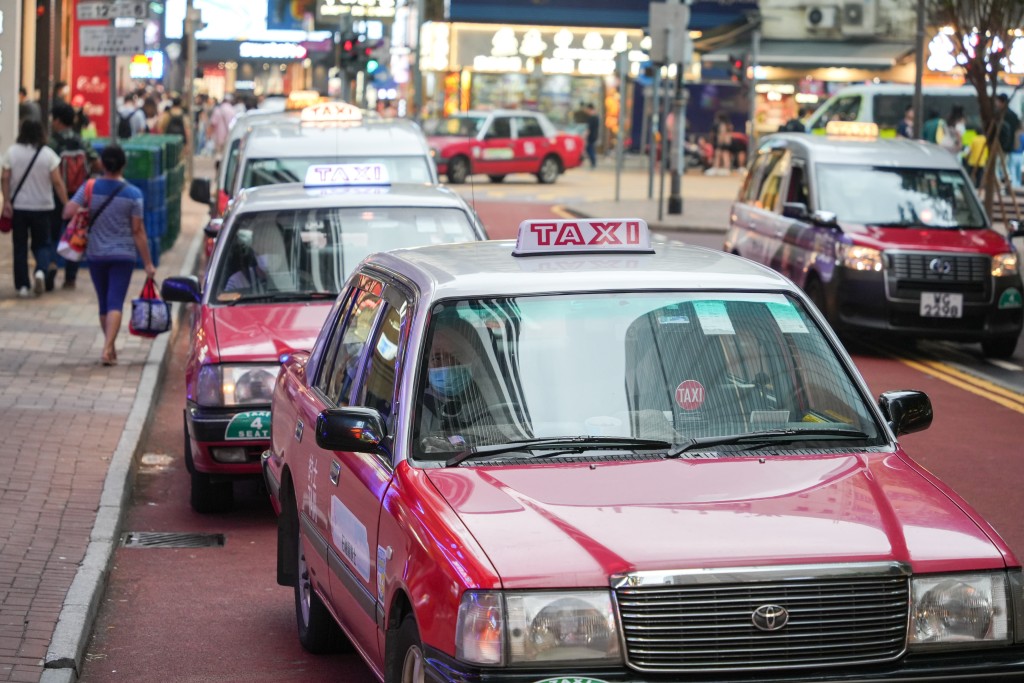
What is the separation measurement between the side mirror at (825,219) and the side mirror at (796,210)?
265 millimetres

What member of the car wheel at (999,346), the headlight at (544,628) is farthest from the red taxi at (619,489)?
the car wheel at (999,346)

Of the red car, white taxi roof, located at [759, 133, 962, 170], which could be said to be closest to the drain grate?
white taxi roof, located at [759, 133, 962, 170]

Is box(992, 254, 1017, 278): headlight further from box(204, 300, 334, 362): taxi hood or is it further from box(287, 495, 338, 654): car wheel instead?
box(287, 495, 338, 654): car wheel

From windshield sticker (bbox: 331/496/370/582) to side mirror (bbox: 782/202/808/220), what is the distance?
11.2 metres

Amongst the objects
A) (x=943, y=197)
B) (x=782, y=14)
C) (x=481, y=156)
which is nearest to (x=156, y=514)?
(x=943, y=197)

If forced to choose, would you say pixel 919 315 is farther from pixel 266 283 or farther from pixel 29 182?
pixel 29 182

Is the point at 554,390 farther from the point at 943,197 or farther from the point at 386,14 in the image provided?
the point at 386,14

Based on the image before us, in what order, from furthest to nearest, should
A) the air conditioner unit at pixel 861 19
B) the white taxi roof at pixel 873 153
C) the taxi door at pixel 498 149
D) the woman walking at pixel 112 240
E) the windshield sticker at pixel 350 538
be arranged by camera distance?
the air conditioner unit at pixel 861 19
the taxi door at pixel 498 149
the white taxi roof at pixel 873 153
the woman walking at pixel 112 240
the windshield sticker at pixel 350 538

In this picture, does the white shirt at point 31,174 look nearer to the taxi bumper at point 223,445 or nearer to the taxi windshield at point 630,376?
the taxi bumper at point 223,445

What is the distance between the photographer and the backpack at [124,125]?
31511mm

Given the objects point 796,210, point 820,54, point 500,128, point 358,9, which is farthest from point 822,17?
point 796,210

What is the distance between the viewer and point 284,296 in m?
9.45

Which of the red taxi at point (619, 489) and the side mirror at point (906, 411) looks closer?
the red taxi at point (619, 489)

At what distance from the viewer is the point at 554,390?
5.16 metres
